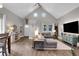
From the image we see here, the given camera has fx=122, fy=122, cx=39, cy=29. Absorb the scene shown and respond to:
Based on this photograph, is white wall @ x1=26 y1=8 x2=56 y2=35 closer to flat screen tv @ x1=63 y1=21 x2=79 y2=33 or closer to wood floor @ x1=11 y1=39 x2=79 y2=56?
flat screen tv @ x1=63 y1=21 x2=79 y2=33

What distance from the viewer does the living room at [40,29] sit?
359 cm

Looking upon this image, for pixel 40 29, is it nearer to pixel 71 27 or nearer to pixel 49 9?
pixel 49 9

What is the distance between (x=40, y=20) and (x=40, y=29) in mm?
286

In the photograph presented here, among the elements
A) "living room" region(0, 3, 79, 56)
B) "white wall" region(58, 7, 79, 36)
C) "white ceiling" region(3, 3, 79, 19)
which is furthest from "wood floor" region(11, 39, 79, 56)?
"white ceiling" region(3, 3, 79, 19)

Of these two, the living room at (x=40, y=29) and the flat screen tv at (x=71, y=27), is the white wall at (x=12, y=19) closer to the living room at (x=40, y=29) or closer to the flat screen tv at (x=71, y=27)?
the living room at (x=40, y=29)

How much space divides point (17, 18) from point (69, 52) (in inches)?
73.2

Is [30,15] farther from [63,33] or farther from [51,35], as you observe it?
[63,33]

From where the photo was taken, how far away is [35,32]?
382 centimetres

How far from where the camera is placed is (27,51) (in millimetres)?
3693

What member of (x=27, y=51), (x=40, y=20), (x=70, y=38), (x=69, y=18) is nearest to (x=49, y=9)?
(x=40, y=20)

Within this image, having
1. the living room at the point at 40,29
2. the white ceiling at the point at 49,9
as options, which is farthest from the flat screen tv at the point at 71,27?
the white ceiling at the point at 49,9

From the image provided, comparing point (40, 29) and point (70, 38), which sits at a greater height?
point (40, 29)

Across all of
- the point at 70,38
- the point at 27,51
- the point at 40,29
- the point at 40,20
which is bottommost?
the point at 27,51

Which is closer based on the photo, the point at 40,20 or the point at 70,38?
the point at 70,38
